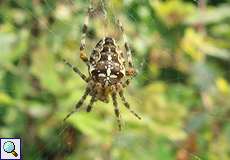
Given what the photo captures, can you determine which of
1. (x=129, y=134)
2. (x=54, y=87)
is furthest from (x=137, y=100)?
(x=54, y=87)

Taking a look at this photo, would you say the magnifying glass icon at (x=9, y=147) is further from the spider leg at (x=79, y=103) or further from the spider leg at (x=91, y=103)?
the spider leg at (x=91, y=103)

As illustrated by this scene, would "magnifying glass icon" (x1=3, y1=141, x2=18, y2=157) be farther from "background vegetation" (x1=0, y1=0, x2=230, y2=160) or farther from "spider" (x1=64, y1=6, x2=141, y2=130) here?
"spider" (x1=64, y1=6, x2=141, y2=130)

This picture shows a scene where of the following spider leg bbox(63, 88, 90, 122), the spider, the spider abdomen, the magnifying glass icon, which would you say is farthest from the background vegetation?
the spider abdomen

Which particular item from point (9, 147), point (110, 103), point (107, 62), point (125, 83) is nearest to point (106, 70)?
point (107, 62)

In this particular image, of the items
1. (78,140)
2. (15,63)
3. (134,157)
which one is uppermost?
(15,63)

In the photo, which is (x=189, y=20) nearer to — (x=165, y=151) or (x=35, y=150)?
(x=165, y=151)

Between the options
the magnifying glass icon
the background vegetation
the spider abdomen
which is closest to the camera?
the spider abdomen
